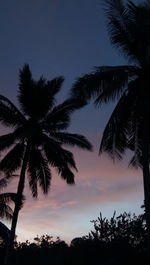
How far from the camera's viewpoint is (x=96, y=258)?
1315 inches

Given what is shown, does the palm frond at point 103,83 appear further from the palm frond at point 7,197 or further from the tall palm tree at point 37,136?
the palm frond at point 7,197

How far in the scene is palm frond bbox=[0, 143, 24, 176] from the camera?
30391 mm

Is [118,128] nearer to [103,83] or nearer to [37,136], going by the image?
[103,83]

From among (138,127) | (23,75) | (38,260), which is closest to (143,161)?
(138,127)

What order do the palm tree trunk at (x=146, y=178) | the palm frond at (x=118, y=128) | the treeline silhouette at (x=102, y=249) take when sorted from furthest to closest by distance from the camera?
1. the treeline silhouette at (x=102, y=249)
2. the palm frond at (x=118, y=128)
3. the palm tree trunk at (x=146, y=178)

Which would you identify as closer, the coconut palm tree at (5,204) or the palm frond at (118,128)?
the palm frond at (118,128)

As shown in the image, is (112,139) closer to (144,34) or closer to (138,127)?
(138,127)

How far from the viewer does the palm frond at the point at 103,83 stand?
70.3 feet

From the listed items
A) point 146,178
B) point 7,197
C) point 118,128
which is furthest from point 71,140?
point 146,178

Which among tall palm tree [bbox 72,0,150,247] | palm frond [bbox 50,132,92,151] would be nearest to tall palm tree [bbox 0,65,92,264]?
palm frond [bbox 50,132,92,151]

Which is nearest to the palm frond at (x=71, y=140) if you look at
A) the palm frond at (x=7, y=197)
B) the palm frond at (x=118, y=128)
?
the palm frond at (x=7, y=197)

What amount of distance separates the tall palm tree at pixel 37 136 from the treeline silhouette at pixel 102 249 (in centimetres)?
559

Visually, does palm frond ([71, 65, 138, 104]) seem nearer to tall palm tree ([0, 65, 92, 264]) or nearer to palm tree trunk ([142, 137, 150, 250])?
palm tree trunk ([142, 137, 150, 250])

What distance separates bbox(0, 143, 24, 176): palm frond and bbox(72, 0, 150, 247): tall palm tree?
9346mm
